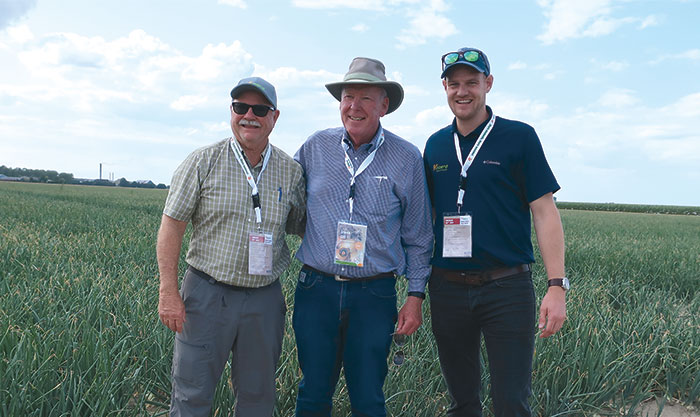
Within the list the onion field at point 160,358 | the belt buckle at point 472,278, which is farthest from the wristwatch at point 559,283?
the onion field at point 160,358

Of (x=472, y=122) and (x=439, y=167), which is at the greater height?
(x=472, y=122)

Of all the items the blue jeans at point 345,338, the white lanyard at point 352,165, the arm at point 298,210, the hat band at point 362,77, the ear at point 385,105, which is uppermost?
the hat band at point 362,77

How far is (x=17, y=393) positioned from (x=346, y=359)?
1.78 m

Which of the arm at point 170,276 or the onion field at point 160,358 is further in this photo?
the onion field at point 160,358

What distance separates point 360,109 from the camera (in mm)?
2729

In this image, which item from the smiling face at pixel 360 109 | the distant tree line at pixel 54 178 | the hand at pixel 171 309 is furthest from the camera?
the distant tree line at pixel 54 178

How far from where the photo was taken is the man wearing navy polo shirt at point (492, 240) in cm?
259

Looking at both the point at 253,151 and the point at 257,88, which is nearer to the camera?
the point at 257,88

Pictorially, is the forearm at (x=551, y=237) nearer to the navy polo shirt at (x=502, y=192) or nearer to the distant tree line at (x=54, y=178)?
the navy polo shirt at (x=502, y=192)

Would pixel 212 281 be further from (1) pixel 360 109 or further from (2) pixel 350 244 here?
(1) pixel 360 109

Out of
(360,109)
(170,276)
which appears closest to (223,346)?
(170,276)

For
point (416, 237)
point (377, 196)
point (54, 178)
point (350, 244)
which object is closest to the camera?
point (350, 244)

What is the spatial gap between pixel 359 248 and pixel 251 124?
0.89 m

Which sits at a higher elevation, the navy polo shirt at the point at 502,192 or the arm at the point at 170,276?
the navy polo shirt at the point at 502,192
